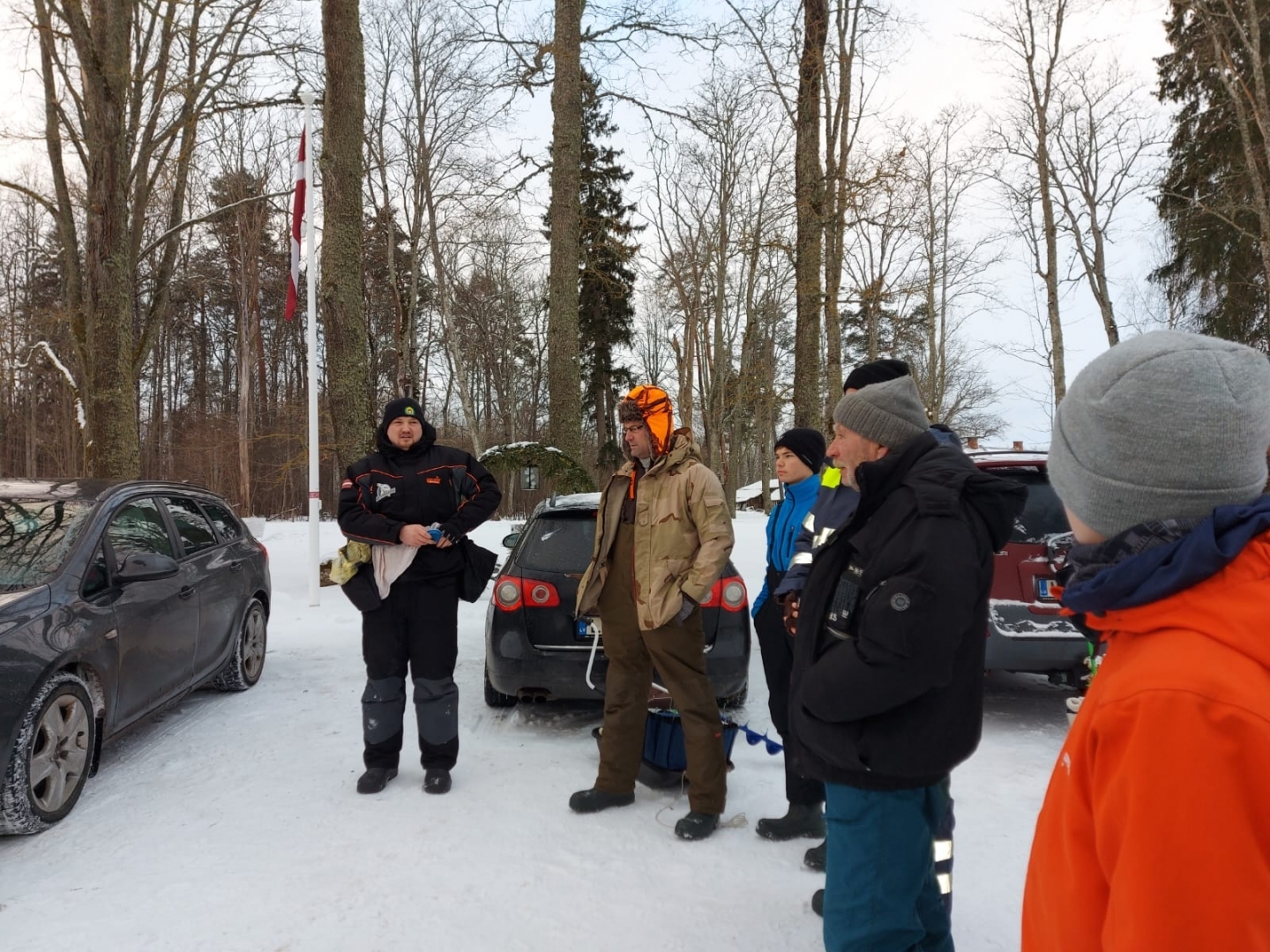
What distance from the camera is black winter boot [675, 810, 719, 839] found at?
3.46m

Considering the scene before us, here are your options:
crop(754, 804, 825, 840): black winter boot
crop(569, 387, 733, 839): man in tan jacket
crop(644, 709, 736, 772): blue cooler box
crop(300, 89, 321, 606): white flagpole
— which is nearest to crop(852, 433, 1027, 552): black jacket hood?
crop(569, 387, 733, 839): man in tan jacket

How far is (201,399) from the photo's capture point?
1393 inches

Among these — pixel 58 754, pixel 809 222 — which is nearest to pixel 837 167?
pixel 809 222

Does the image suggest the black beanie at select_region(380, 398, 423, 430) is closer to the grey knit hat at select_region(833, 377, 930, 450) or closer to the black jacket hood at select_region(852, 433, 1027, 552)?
the grey knit hat at select_region(833, 377, 930, 450)

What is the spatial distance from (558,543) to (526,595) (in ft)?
1.39

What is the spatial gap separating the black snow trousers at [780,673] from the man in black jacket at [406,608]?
1580mm

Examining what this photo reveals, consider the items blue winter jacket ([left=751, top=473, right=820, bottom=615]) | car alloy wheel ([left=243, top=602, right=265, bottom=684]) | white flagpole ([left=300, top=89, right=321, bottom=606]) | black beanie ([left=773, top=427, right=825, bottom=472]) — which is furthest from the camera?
white flagpole ([left=300, top=89, right=321, bottom=606])

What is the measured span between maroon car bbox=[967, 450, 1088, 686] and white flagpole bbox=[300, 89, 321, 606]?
7022mm

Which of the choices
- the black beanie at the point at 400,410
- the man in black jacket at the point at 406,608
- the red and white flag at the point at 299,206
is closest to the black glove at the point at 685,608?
the man in black jacket at the point at 406,608

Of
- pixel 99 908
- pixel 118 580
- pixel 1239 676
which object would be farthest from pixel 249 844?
pixel 1239 676

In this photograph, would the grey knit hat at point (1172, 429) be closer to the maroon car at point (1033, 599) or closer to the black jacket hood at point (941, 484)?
the black jacket hood at point (941, 484)

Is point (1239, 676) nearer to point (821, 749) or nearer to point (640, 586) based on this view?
point (821, 749)

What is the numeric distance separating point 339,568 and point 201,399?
120 ft

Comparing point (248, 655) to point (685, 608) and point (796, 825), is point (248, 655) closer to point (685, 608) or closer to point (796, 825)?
point (685, 608)
